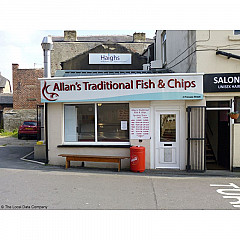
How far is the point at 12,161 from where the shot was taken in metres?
11.1

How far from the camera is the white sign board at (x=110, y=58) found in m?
20.2

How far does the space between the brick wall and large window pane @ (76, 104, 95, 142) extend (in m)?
18.5

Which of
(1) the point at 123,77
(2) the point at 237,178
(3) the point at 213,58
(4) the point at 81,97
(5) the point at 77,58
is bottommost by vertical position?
(2) the point at 237,178

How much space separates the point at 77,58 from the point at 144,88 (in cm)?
1212

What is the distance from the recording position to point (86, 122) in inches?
400

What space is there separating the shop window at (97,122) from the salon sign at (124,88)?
503 millimetres

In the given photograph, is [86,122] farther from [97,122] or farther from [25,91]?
[25,91]

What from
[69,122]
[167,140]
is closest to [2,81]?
[69,122]

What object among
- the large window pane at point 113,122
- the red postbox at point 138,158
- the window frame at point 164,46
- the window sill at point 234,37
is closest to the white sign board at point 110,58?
the window frame at point 164,46

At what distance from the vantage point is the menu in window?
9.52m

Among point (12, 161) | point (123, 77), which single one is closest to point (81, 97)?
point (123, 77)

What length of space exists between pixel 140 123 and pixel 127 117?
1.98 feet

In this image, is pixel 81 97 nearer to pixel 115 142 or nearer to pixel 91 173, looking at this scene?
pixel 115 142

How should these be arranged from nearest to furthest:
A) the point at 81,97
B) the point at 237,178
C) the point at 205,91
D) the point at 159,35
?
the point at 237,178 → the point at 205,91 → the point at 81,97 → the point at 159,35
